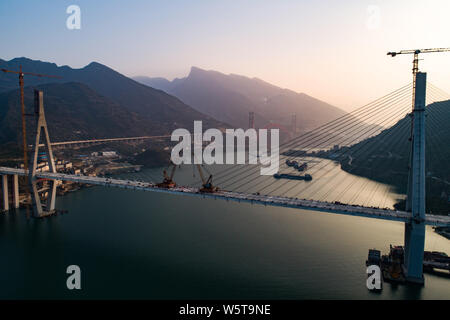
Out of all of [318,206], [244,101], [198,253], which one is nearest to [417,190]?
[318,206]

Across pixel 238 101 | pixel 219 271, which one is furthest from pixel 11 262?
pixel 238 101

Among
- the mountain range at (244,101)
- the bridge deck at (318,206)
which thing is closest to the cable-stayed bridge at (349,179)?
the bridge deck at (318,206)

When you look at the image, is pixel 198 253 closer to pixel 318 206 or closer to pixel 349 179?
pixel 318 206

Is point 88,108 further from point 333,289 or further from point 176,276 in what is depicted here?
point 333,289

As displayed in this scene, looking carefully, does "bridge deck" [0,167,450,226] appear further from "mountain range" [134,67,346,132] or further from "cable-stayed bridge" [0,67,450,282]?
"mountain range" [134,67,346,132]

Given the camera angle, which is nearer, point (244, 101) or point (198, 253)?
point (198, 253)

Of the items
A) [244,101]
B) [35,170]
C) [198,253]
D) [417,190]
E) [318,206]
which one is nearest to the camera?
[417,190]

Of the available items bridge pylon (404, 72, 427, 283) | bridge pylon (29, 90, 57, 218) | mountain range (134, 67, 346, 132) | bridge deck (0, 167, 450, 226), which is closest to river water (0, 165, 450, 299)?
bridge pylon (404, 72, 427, 283)
